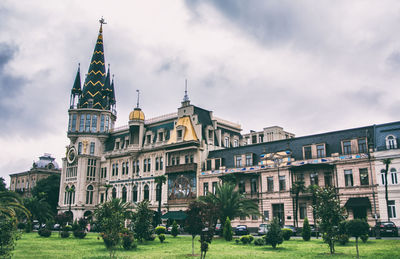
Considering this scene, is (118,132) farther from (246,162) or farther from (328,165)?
(328,165)

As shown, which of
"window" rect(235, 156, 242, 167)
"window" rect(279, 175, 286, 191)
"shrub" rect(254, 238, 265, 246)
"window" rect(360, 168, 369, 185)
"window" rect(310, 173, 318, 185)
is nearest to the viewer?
"shrub" rect(254, 238, 265, 246)

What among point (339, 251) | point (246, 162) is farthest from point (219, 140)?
point (339, 251)

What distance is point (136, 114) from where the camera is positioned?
7638 centimetres

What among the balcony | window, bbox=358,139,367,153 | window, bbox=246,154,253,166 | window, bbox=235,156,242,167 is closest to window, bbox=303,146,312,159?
window, bbox=358,139,367,153

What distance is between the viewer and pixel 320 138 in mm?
52906

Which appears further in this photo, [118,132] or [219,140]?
[118,132]

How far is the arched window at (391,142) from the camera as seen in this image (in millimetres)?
46112

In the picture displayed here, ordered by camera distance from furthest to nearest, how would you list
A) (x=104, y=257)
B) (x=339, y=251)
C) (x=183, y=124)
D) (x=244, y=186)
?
(x=183, y=124), (x=244, y=186), (x=339, y=251), (x=104, y=257)

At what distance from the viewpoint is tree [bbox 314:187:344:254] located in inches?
1017

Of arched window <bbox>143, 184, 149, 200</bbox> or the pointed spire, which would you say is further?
the pointed spire

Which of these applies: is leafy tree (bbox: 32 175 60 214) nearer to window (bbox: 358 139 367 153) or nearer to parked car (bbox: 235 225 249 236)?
parked car (bbox: 235 225 249 236)

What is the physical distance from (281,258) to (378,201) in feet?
89.5

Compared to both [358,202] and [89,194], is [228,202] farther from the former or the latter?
[89,194]

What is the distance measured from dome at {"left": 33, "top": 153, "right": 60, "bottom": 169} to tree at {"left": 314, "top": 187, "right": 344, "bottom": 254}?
110 m
